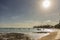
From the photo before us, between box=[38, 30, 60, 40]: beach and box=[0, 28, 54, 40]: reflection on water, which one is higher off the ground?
box=[0, 28, 54, 40]: reflection on water

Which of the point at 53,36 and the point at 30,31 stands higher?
the point at 30,31

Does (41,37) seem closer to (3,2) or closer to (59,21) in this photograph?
(59,21)

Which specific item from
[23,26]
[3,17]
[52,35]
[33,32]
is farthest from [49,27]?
[3,17]

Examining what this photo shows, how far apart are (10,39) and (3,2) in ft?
2.59

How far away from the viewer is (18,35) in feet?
9.11

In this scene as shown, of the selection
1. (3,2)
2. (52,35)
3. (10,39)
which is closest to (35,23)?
(52,35)

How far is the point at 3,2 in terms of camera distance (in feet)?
9.25

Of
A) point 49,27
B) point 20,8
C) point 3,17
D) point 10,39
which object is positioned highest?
point 20,8

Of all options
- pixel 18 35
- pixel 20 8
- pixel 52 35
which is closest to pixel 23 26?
pixel 18 35

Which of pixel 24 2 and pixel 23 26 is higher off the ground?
pixel 24 2

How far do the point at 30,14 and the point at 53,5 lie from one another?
1.72ft

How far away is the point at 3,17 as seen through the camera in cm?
276

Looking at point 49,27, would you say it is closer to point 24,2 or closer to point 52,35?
point 52,35

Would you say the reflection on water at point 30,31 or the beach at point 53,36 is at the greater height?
the reflection on water at point 30,31
